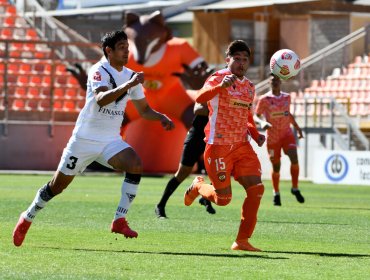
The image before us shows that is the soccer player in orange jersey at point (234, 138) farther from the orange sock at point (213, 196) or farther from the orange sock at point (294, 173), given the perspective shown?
the orange sock at point (294, 173)

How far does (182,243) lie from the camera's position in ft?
40.2

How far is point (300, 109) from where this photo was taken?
117ft

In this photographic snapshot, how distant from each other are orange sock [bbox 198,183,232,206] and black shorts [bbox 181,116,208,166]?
3072 millimetres

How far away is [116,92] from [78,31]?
31836 mm

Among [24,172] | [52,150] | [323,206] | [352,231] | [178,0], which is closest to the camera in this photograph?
[352,231]

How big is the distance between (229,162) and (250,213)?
2.17 feet

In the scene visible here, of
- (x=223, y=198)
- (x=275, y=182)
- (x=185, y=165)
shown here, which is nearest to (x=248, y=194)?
(x=223, y=198)

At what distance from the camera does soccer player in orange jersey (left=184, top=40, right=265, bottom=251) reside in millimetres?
11711

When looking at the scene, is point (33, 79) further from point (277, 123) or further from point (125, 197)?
point (125, 197)

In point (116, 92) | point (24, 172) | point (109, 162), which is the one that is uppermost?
point (116, 92)

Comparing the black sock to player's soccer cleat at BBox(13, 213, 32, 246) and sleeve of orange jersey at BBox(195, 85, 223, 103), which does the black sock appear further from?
player's soccer cleat at BBox(13, 213, 32, 246)

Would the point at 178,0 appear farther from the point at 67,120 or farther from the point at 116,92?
the point at 116,92

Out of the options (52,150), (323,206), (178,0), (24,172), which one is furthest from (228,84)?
(178,0)

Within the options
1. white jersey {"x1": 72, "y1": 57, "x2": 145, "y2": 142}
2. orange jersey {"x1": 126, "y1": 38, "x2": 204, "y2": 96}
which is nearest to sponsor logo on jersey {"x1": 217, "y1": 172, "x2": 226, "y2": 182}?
white jersey {"x1": 72, "y1": 57, "x2": 145, "y2": 142}
